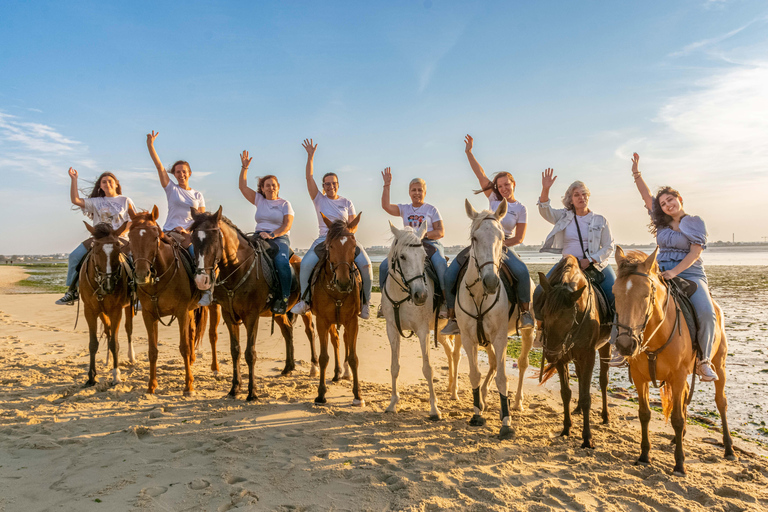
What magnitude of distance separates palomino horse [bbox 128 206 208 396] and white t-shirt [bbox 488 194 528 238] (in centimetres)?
487

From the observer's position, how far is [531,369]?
28.7 feet

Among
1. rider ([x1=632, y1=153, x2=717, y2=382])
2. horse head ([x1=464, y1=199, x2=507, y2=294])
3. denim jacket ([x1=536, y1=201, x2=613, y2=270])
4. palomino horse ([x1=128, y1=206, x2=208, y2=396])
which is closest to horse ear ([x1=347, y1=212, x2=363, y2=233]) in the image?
horse head ([x1=464, y1=199, x2=507, y2=294])

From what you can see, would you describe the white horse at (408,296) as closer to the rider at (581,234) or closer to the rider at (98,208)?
the rider at (581,234)

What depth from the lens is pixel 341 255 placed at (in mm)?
5699

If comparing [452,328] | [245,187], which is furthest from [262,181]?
[452,328]

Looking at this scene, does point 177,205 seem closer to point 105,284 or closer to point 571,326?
point 105,284

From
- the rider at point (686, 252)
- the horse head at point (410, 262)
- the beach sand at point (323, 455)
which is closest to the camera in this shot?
the beach sand at point (323, 455)

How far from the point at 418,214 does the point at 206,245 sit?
3157 millimetres

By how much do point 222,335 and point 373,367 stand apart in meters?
5.56

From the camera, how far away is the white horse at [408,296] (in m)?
5.42

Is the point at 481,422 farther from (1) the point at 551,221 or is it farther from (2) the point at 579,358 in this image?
(1) the point at 551,221

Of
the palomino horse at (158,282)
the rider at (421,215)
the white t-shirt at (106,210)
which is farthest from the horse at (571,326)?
the white t-shirt at (106,210)

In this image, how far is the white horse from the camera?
213 inches

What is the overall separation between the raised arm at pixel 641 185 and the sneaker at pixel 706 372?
205 cm
